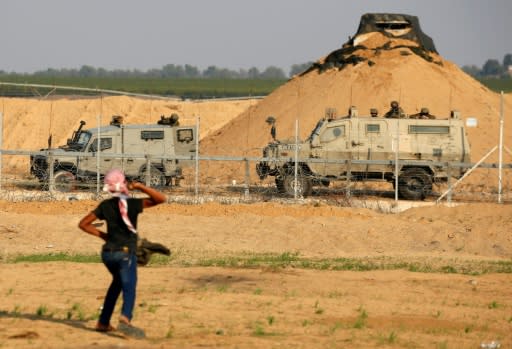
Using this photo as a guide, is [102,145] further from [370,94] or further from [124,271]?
[124,271]

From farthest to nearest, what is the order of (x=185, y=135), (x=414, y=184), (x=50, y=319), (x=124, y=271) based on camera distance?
1. (x=185, y=135)
2. (x=414, y=184)
3. (x=50, y=319)
4. (x=124, y=271)

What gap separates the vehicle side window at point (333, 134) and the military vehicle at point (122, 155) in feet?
12.0

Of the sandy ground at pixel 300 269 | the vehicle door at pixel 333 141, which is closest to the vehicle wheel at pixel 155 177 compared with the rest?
the vehicle door at pixel 333 141

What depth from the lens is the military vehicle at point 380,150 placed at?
3014 cm

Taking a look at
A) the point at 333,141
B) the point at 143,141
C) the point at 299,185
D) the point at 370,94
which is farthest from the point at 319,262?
the point at 370,94

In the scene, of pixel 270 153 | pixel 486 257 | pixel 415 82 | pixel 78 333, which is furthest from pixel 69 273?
pixel 415 82

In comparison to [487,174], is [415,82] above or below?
above

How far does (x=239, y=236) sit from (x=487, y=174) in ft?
40.7

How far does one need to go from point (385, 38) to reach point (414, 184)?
1213 centimetres

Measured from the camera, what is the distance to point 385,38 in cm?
4122

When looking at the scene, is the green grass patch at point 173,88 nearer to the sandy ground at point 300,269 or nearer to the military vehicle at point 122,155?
the sandy ground at point 300,269

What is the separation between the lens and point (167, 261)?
1955 centimetres

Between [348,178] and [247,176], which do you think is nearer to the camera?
[247,176]

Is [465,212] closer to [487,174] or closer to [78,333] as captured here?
[487,174]
